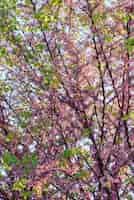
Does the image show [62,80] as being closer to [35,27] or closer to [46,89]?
[46,89]

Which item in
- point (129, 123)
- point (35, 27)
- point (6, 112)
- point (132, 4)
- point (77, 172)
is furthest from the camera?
point (6, 112)

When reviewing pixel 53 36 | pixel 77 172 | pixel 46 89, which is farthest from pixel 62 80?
pixel 77 172

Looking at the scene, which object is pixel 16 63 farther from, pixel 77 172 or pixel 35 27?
pixel 77 172

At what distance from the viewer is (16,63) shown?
29.3 ft

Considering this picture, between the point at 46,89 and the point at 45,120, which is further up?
the point at 46,89

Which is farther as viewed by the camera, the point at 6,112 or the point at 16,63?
the point at 6,112

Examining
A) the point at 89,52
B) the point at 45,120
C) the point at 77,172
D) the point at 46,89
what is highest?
the point at 89,52

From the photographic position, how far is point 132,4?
7141mm

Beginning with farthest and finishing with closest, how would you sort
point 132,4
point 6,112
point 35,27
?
point 6,112 → point 35,27 → point 132,4

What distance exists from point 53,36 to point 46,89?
3.68 ft

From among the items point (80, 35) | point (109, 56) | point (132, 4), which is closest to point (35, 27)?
point (80, 35)

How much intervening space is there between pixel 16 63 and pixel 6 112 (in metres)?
1.62

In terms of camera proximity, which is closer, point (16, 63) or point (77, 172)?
point (77, 172)

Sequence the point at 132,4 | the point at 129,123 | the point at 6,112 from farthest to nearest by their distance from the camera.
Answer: the point at 6,112
the point at 129,123
the point at 132,4
